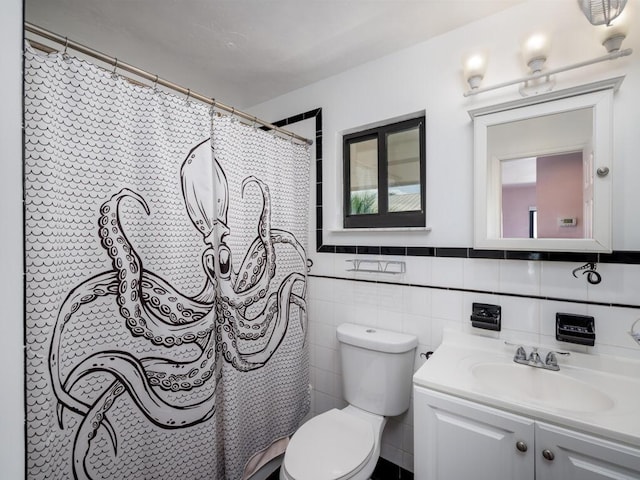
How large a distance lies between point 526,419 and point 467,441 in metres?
0.21

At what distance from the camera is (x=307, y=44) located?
1580mm

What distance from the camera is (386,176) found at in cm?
177

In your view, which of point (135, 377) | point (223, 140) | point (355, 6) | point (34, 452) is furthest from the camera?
point (223, 140)

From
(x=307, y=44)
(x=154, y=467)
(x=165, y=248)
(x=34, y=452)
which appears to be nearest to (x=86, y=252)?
(x=165, y=248)

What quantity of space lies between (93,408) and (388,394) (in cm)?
126

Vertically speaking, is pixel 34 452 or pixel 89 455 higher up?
pixel 34 452

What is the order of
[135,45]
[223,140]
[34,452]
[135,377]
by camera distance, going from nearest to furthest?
[34,452], [135,377], [223,140], [135,45]

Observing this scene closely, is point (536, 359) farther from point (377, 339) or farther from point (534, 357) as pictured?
point (377, 339)

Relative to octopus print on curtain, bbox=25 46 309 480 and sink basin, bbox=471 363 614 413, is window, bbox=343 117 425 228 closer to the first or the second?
octopus print on curtain, bbox=25 46 309 480

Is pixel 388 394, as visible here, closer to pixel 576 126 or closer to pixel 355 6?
pixel 576 126

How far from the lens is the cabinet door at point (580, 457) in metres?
0.77

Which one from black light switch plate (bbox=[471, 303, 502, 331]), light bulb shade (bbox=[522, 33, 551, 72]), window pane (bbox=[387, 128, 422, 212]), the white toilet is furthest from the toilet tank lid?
light bulb shade (bbox=[522, 33, 551, 72])

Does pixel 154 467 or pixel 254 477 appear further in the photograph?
pixel 254 477

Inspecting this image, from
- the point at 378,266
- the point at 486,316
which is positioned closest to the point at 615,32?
the point at 486,316
